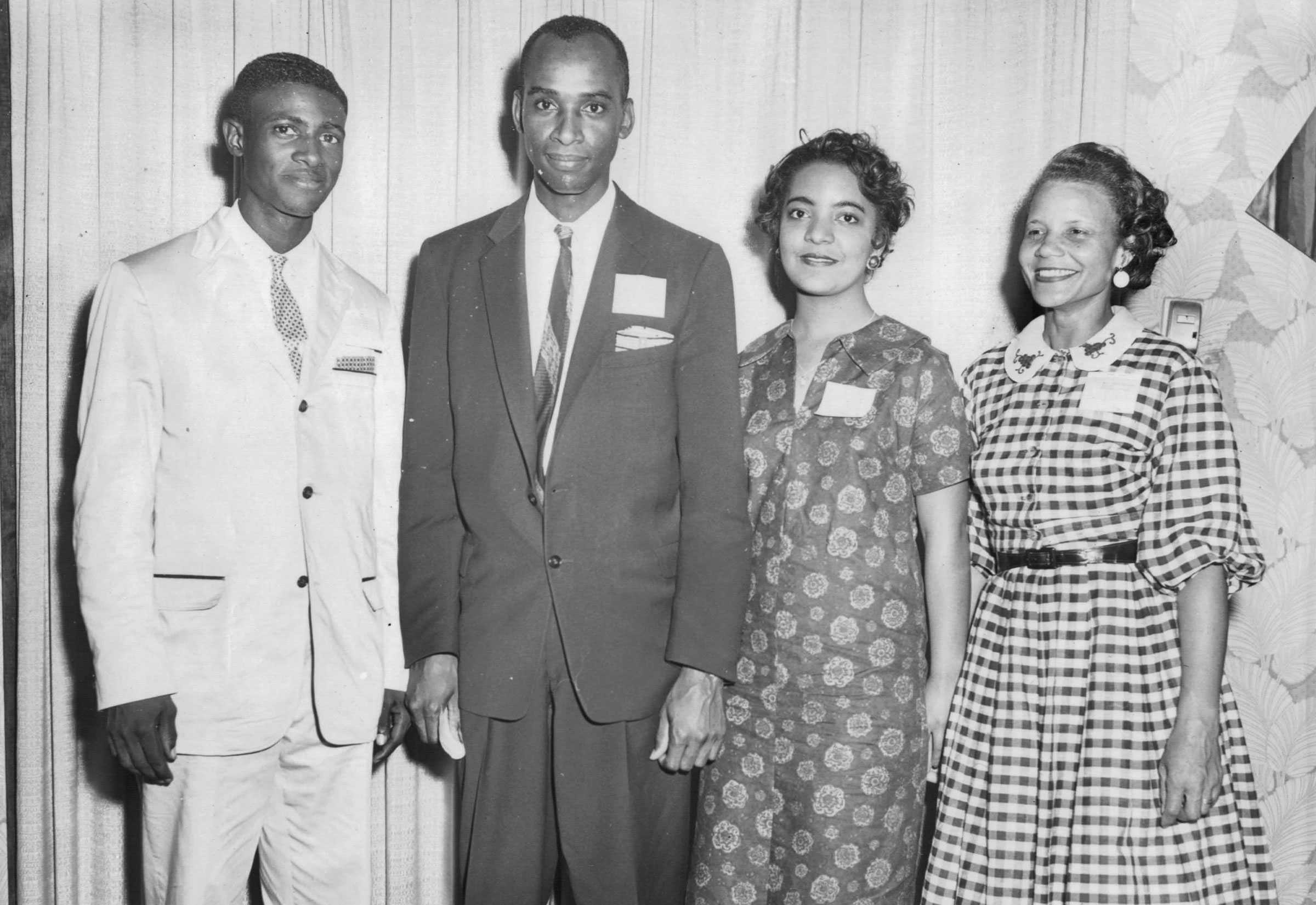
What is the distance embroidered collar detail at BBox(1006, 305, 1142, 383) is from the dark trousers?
1.05 meters

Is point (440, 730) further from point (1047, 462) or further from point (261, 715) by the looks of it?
point (1047, 462)

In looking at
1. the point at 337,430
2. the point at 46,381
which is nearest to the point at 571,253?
the point at 337,430

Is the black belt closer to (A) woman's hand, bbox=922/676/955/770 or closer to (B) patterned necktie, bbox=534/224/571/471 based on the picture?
(A) woman's hand, bbox=922/676/955/770

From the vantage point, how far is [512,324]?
1.88 m

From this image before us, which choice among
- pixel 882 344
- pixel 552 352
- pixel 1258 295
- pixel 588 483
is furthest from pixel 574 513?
pixel 1258 295

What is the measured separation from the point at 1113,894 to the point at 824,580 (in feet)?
2.50

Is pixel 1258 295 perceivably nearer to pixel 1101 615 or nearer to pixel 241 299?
pixel 1101 615

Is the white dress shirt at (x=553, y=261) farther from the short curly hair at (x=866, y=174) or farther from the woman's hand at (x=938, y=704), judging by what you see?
the woman's hand at (x=938, y=704)

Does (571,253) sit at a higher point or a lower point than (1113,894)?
higher

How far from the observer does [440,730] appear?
6.58 feet

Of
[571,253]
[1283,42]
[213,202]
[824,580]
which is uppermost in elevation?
[1283,42]

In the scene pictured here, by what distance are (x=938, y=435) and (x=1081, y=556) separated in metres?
0.36

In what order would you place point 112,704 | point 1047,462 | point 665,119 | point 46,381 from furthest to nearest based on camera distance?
point 665,119, point 46,381, point 1047,462, point 112,704

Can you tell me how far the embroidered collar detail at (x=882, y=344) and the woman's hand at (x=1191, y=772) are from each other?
0.85 meters
